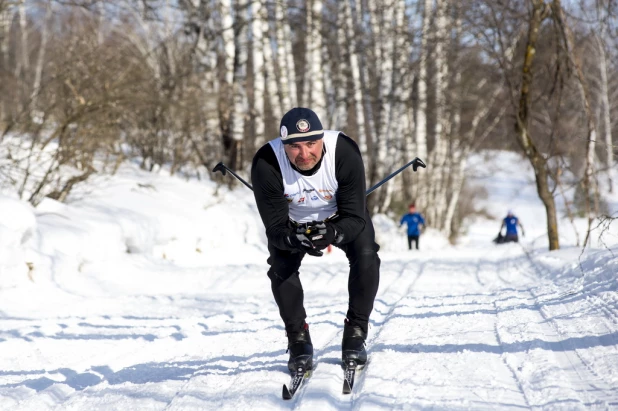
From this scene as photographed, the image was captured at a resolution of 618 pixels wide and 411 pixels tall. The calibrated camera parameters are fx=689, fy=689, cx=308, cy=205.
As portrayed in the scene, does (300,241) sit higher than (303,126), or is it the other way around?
(303,126)

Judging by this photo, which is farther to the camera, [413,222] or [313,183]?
[413,222]

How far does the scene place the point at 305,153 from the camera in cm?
367

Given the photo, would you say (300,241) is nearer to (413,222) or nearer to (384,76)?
(413,222)

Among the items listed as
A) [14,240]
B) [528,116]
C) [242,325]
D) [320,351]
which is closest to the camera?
[320,351]

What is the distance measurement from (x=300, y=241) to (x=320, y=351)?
1298 millimetres

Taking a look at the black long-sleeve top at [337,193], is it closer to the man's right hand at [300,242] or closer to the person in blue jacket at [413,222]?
the man's right hand at [300,242]

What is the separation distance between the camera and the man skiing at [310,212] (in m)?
3.68

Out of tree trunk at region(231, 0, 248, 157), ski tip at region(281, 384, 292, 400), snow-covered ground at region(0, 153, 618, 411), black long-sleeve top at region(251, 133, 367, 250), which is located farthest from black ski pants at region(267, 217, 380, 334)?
tree trunk at region(231, 0, 248, 157)

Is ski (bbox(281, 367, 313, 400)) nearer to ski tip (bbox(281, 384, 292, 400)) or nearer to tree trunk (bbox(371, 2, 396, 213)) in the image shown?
ski tip (bbox(281, 384, 292, 400))

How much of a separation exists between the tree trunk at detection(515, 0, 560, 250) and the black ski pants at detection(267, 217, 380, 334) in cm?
795

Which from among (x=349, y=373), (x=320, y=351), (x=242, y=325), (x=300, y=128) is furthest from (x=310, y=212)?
(x=242, y=325)

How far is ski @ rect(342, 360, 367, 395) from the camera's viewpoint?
3.65 m

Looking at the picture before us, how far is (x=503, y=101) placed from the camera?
24.5 meters

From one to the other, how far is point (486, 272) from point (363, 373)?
21.6 feet
